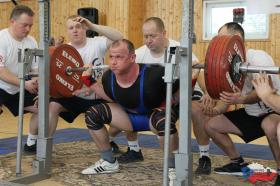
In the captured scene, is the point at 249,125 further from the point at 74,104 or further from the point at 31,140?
the point at 31,140

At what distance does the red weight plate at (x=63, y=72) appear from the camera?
3.33m

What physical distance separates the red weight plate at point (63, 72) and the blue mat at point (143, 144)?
37.5 inches

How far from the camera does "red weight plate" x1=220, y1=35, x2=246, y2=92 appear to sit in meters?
2.48

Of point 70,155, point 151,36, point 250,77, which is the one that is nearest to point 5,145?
point 70,155

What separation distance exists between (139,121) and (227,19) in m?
5.00

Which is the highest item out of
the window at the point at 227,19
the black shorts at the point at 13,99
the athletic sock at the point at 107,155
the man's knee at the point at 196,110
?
the window at the point at 227,19

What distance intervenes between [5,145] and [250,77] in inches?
101

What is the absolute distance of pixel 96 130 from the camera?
309 cm

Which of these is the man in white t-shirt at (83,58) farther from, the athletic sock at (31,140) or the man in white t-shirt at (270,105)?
the man in white t-shirt at (270,105)

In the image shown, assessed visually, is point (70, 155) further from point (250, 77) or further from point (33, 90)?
point (250, 77)

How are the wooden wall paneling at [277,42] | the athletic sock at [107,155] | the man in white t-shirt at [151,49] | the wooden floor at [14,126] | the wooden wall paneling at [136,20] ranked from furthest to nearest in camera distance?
1. the wooden wall paneling at [136,20]
2. the wooden wall paneling at [277,42]
3. the wooden floor at [14,126]
4. the man in white t-shirt at [151,49]
5. the athletic sock at [107,155]

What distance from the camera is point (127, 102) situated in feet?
9.86

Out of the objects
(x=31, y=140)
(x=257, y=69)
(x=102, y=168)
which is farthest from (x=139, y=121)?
(x=31, y=140)

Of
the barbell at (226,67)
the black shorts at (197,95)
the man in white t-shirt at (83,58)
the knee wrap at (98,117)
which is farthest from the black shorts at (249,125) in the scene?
the man in white t-shirt at (83,58)
